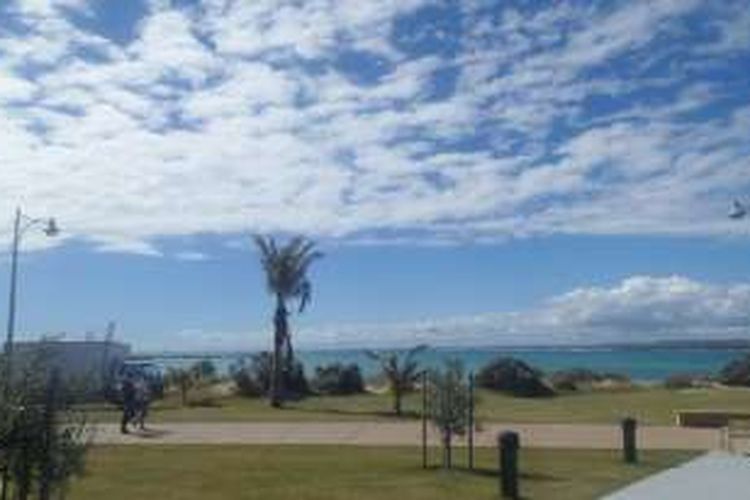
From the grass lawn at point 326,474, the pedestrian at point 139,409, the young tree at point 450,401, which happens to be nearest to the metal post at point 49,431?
the grass lawn at point 326,474

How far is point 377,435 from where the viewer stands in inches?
1473

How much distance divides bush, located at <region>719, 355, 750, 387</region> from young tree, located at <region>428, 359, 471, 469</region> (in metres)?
40.6

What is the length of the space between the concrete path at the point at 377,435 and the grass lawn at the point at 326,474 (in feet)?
7.40

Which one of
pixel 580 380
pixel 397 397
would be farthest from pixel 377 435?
pixel 580 380

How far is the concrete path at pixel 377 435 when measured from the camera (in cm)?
3416

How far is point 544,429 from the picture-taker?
38.6m

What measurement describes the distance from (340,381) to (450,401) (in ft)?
113

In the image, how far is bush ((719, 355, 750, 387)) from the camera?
68000 mm

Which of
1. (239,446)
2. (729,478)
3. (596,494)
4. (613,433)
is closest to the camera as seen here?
(596,494)

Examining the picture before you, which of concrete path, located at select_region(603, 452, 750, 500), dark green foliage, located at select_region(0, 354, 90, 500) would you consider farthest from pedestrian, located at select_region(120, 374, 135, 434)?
dark green foliage, located at select_region(0, 354, 90, 500)

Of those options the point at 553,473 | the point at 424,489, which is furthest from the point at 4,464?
the point at 553,473

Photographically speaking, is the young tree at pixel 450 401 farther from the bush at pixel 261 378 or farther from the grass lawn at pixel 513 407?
the bush at pixel 261 378

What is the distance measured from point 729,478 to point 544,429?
1376 cm

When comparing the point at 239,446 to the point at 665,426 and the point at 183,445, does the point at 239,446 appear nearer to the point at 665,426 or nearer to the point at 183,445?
the point at 183,445
